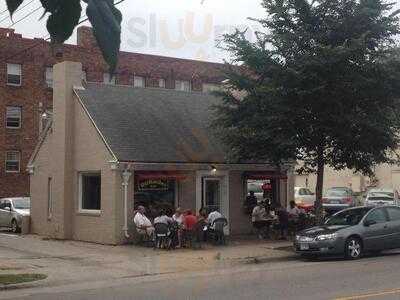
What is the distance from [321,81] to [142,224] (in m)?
6.96

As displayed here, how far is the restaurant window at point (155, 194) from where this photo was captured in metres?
21.5

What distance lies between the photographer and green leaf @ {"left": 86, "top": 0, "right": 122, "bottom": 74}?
6.51ft

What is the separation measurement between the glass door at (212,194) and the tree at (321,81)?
365cm

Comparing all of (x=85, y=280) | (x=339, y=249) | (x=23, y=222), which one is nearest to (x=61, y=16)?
(x=85, y=280)

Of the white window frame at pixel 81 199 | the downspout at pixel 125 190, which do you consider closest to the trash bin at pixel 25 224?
the white window frame at pixel 81 199

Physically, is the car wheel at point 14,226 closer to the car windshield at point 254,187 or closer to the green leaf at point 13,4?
the car windshield at point 254,187

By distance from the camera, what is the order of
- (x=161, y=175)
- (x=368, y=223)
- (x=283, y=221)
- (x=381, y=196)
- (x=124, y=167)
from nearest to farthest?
(x=368, y=223) → (x=124, y=167) → (x=161, y=175) → (x=283, y=221) → (x=381, y=196)

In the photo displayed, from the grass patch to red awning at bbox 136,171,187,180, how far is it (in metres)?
7.04

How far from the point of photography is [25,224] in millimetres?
25828

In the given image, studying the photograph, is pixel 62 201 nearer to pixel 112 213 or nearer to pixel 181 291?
pixel 112 213

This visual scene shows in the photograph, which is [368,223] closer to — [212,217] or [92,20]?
[212,217]

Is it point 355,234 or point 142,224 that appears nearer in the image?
point 355,234

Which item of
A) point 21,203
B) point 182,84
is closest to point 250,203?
point 21,203

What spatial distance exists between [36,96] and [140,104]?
22002mm
